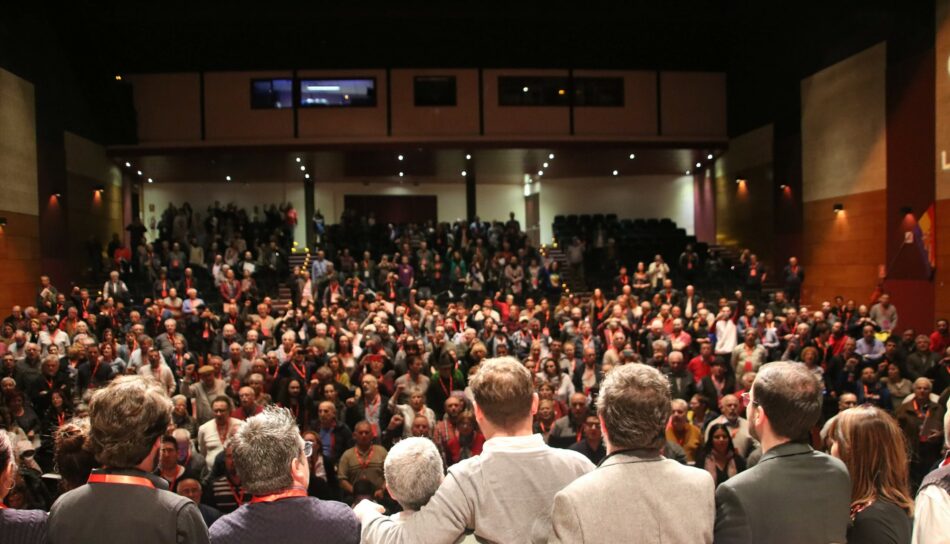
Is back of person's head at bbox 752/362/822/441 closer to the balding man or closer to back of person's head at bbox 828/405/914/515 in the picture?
back of person's head at bbox 828/405/914/515

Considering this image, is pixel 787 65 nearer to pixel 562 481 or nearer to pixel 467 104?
pixel 467 104

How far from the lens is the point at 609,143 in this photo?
17.8 m

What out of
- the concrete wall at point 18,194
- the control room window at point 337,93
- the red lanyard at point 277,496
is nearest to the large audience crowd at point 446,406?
the red lanyard at point 277,496

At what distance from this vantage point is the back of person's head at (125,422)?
1.81 meters

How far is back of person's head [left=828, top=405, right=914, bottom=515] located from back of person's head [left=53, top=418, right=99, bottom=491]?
209cm

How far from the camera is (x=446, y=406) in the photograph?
257 inches

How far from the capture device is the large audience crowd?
5.98 feet

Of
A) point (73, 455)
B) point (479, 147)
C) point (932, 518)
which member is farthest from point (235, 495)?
point (479, 147)

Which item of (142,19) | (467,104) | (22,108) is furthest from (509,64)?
(22,108)

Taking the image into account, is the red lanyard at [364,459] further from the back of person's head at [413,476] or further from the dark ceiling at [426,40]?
the dark ceiling at [426,40]

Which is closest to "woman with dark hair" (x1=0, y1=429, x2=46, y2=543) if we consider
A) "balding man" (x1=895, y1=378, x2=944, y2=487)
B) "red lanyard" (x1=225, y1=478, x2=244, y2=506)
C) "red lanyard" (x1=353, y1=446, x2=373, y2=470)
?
"red lanyard" (x1=225, y1=478, x2=244, y2=506)

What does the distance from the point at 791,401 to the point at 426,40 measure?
645 inches

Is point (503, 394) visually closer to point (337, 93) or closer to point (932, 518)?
point (932, 518)

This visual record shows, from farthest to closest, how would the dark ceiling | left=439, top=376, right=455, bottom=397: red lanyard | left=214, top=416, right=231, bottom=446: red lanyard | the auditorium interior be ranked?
the dark ceiling < the auditorium interior < left=439, top=376, right=455, bottom=397: red lanyard < left=214, top=416, right=231, bottom=446: red lanyard
